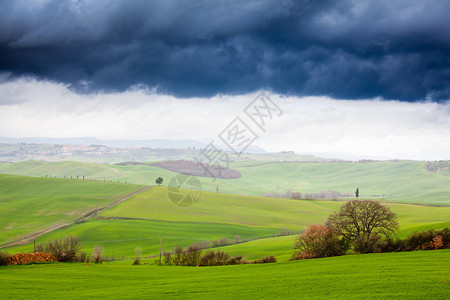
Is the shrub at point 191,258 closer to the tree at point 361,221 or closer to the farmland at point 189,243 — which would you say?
the farmland at point 189,243

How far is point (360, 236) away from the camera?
4125cm

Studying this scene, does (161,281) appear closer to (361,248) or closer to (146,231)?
(361,248)

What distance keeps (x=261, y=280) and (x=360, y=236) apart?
57.5 ft

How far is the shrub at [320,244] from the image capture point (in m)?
39.8

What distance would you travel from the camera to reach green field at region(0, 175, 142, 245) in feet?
307

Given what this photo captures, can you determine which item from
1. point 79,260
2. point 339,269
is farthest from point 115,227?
point 339,269

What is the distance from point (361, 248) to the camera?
38125mm

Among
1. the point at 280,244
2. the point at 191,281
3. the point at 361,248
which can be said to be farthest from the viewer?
the point at 280,244

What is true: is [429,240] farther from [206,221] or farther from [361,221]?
[206,221]

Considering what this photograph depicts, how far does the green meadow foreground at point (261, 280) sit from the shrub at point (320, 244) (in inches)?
164

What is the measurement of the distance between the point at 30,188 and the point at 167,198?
4719 centimetres

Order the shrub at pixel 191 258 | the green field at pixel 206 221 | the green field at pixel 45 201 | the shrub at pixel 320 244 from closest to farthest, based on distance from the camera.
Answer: the shrub at pixel 320 244, the shrub at pixel 191 258, the green field at pixel 206 221, the green field at pixel 45 201

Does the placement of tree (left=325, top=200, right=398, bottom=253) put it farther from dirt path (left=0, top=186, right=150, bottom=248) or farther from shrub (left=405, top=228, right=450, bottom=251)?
dirt path (left=0, top=186, right=150, bottom=248)

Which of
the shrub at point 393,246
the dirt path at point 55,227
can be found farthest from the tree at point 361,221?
the dirt path at point 55,227
